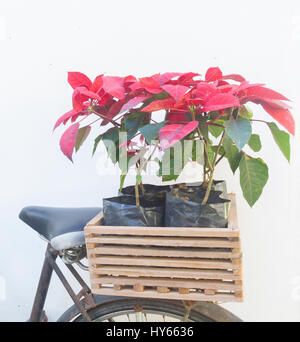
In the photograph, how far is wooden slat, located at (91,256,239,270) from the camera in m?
0.72

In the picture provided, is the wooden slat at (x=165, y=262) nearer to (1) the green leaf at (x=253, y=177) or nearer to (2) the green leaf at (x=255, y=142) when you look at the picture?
(1) the green leaf at (x=253, y=177)

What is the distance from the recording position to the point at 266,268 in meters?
1.23

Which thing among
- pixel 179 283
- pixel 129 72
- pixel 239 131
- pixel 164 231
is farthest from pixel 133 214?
pixel 129 72

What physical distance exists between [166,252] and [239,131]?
31 centimetres

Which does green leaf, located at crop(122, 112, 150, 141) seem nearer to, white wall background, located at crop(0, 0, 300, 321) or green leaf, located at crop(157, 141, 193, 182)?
green leaf, located at crop(157, 141, 193, 182)

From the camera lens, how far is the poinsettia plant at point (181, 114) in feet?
2.15

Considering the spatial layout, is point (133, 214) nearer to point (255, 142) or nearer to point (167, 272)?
point (167, 272)

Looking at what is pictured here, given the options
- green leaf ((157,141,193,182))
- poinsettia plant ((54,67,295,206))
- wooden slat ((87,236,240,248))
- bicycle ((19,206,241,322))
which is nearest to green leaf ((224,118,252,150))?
poinsettia plant ((54,67,295,206))

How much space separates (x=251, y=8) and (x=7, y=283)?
1.42 m

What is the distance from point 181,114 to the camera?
0.73 m

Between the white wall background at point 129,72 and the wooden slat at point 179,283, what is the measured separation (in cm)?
50

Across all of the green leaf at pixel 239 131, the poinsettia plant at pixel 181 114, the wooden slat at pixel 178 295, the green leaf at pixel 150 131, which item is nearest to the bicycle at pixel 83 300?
the wooden slat at pixel 178 295
